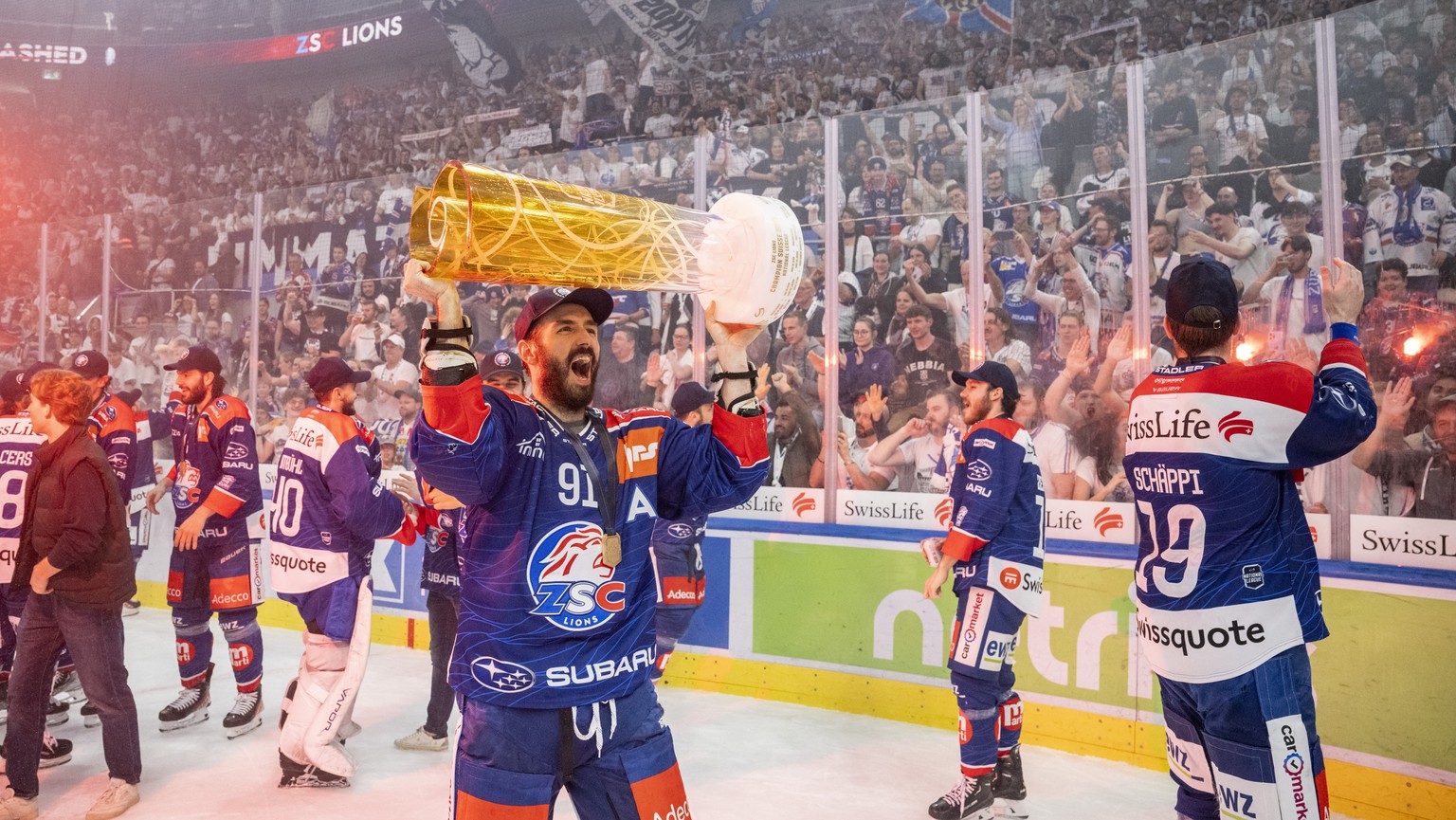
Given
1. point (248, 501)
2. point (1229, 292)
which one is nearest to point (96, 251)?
point (248, 501)

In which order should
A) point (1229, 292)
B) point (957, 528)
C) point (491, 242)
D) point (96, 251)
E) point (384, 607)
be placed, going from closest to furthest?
point (491, 242) → point (1229, 292) → point (957, 528) → point (384, 607) → point (96, 251)

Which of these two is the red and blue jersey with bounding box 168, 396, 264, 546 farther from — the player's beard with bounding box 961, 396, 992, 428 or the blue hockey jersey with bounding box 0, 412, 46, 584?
the player's beard with bounding box 961, 396, 992, 428

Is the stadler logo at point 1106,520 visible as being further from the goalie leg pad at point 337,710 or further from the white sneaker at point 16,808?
the white sneaker at point 16,808

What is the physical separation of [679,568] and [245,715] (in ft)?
9.21

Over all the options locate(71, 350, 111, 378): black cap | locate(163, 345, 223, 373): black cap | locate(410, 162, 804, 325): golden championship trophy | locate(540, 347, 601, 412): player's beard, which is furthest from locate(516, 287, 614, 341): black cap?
locate(71, 350, 111, 378): black cap

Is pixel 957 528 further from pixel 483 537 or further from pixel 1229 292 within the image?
pixel 483 537

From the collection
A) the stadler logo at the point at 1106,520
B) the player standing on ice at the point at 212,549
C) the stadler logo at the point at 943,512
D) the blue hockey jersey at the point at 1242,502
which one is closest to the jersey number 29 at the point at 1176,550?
the blue hockey jersey at the point at 1242,502

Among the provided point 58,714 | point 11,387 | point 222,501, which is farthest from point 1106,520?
point 11,387

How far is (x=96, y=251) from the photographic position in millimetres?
11250

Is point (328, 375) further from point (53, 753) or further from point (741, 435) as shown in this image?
point (741, 435)

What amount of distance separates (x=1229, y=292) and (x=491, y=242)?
84.7 inches

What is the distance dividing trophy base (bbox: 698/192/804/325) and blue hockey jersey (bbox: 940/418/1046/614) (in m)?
2.42

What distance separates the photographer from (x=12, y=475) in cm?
509

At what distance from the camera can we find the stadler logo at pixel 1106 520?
563 centimetres
